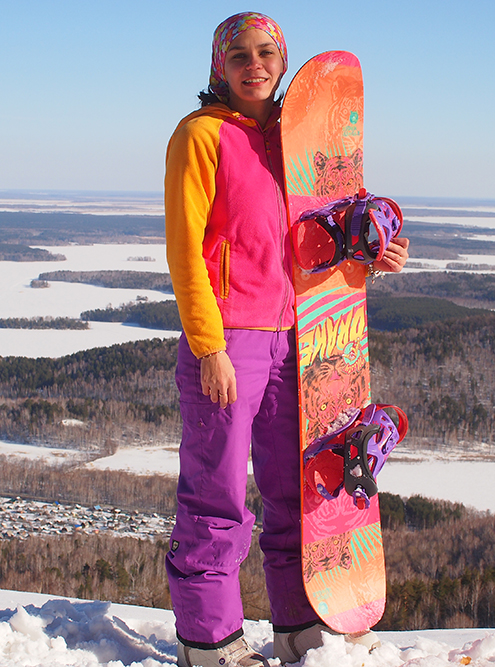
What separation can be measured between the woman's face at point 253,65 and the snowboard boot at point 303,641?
1674 mm

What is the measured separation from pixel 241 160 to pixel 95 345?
117 ft

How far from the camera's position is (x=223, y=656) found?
73.8 inches

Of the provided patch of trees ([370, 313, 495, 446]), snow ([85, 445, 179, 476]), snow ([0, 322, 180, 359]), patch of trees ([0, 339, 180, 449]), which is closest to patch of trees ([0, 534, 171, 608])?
snow ([85, 445, 179, 476])

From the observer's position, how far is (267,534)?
6.98 feet

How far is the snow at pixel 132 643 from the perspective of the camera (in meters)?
1.93

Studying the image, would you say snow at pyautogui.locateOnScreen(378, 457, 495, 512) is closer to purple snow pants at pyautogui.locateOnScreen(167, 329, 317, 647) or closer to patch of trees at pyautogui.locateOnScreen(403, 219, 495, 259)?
purple snow pants at pyautogui.locateOnScreen(167, 329, 317, 647)

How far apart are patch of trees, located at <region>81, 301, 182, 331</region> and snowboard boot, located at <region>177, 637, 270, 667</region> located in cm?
3980

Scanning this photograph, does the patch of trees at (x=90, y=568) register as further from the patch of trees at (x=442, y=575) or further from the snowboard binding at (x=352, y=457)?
the snowboard binding at (x=352, y=457)

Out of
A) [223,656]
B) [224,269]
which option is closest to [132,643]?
[223,656]

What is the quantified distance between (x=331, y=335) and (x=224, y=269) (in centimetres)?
55

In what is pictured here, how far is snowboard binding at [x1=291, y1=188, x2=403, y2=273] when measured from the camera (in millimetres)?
2051

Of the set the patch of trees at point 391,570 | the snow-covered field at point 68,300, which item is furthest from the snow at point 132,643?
the snow-covered field at point 68,300

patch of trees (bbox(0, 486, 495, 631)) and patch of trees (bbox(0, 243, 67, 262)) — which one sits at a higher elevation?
patch of trees (bbox(0, 243, 67, 262))

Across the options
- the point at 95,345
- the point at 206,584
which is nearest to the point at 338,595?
the point at 206,584
